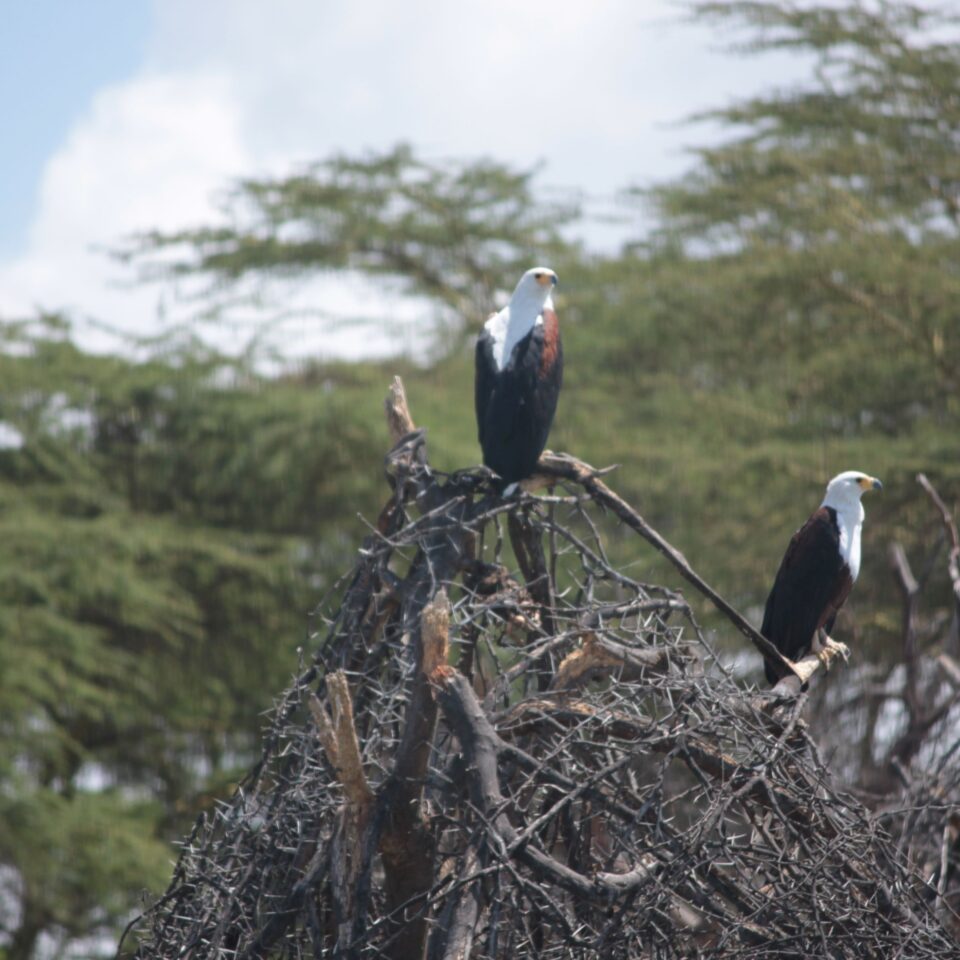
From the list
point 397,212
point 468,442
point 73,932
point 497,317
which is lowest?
point 73,932

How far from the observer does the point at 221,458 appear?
1080cm

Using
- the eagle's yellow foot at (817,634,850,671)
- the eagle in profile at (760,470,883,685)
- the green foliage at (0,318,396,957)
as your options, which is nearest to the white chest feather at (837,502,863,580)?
the eagle in profile at (760,470,883,685)

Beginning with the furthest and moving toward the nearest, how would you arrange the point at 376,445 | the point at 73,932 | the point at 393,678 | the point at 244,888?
1. the point at 376,445
2. the point at 73,932
3. the point at 393,678
4. the point at 244,888

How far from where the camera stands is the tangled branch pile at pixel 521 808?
217 cm

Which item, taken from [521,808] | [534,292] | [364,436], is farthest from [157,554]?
[521,808]

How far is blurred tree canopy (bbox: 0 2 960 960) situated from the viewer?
883 centimetres

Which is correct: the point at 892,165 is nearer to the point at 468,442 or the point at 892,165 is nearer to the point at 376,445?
the point at 468,442

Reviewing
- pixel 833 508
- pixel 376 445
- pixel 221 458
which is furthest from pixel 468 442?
pixel 833 508

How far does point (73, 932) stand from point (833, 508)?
7.57 metres

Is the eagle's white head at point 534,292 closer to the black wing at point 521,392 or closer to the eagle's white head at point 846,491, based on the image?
the black wing at point 521,392

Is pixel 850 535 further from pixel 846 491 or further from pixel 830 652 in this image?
pixel 830 652

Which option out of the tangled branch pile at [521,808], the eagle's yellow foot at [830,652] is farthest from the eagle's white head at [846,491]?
the tangled branch pile at [521,808]

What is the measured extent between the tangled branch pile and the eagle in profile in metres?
0.92

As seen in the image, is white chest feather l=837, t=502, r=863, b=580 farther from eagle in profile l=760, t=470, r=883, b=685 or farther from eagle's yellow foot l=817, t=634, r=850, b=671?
eagle's yellow foot l=817, t=634, r=850, b=671
